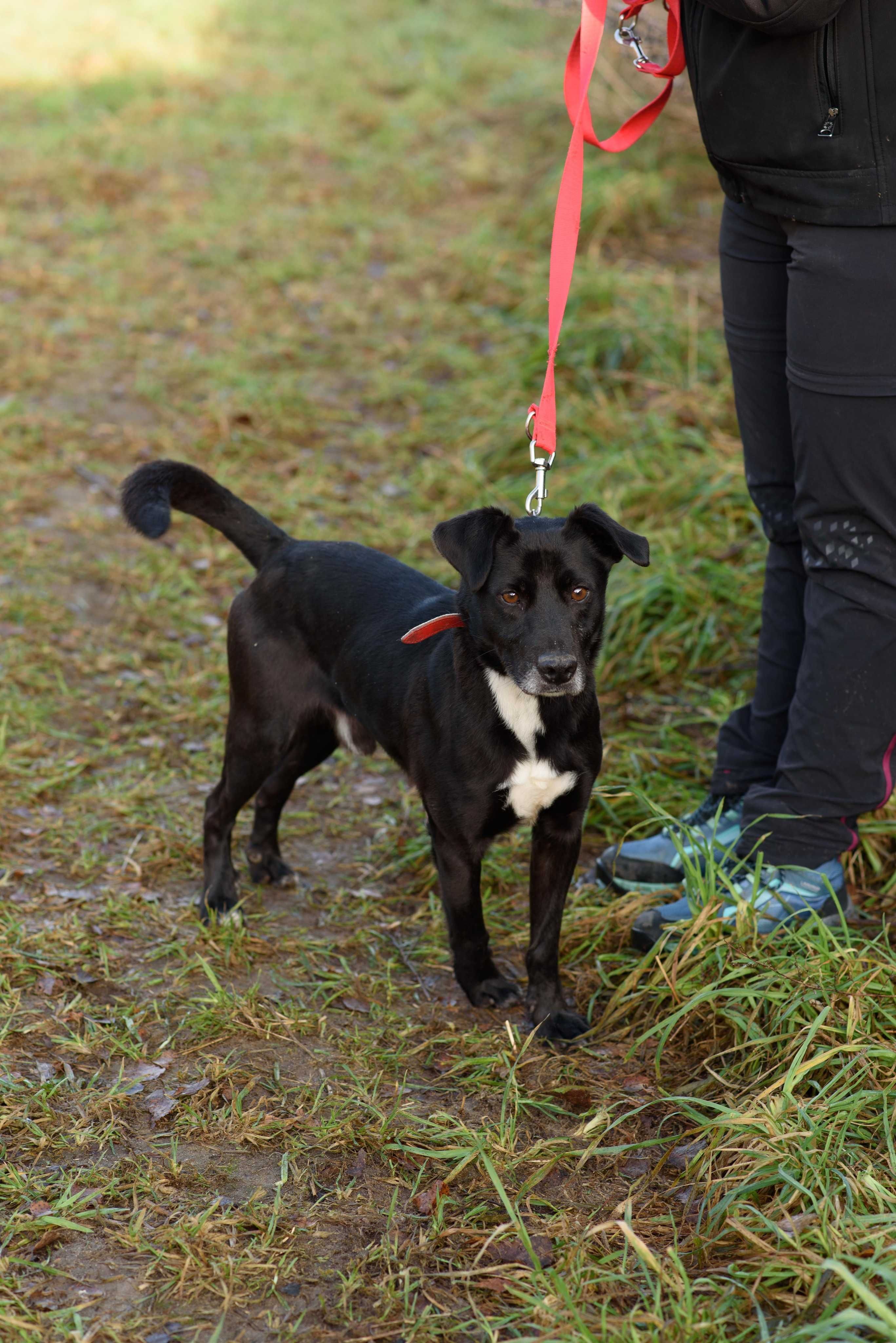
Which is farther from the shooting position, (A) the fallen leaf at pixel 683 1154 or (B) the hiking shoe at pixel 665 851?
(B) the hiking shoe at pixel 665 851

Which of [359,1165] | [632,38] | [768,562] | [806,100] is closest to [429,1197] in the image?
[359,1165]

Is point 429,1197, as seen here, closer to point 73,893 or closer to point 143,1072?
point 143,1072

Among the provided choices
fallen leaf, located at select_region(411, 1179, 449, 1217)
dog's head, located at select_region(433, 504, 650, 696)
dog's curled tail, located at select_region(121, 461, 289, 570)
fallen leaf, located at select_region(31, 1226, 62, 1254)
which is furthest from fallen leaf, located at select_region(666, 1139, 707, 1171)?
dog's curled tail, located at select_region(121, 461, 289, 570)

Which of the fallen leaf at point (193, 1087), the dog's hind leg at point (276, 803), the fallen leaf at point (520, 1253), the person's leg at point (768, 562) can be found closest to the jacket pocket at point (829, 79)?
the person's leg at point (768, 562)

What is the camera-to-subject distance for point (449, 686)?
9.66 feet

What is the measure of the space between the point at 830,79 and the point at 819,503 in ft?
2.79

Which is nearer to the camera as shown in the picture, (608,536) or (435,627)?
(608,536)

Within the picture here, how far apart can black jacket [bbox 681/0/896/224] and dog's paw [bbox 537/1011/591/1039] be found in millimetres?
1869

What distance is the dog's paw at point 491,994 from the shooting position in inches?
123

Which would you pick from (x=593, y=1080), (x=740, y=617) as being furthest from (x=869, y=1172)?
(x=740, y=617)

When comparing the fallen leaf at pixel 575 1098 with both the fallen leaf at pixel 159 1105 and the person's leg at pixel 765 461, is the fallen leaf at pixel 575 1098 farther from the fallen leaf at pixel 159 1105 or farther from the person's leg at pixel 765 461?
the person's leg at pixel 765 461

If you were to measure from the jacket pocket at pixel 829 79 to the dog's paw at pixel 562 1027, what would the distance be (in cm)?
202

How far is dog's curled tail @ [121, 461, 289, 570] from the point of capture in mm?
3205

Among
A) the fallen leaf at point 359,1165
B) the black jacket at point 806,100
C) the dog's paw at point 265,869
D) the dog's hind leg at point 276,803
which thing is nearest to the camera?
the black jacket at point 806,100
